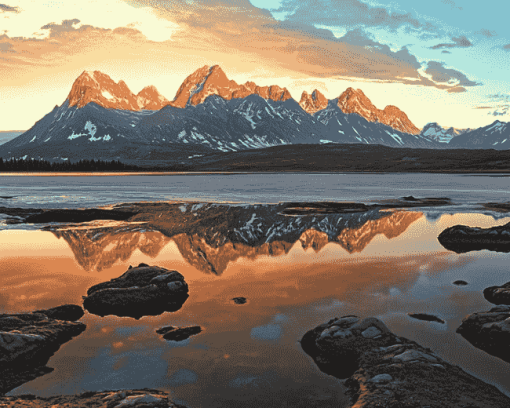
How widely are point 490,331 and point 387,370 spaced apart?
3.79 m

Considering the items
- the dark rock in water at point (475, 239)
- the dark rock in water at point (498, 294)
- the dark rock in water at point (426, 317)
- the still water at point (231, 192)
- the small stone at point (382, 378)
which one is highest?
the still water at point (231, 192)

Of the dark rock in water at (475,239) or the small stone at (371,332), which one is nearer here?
the small stone at (371,332)

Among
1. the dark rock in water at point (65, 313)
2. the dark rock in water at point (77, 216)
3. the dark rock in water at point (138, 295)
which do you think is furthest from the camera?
the dark rock in water at point (77, 216)

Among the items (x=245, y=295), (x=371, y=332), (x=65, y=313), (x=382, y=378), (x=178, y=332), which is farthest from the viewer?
(x=245, y=295)

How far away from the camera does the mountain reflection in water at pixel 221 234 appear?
21.9 m

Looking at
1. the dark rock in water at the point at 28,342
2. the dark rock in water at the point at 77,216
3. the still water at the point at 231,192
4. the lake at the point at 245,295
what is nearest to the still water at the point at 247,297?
the lake at the point at 245,295

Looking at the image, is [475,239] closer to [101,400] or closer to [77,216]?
[101,400]

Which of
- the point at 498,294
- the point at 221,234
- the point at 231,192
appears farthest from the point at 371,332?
the point at 231,192

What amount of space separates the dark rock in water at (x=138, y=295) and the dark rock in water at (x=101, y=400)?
4.69 metres

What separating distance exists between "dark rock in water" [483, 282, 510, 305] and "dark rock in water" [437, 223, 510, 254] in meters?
8.59

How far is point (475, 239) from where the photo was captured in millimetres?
25375

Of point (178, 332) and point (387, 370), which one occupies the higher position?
point (387, 370)

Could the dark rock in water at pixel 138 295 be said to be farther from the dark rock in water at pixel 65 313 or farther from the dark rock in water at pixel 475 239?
the dark rock in water at pixel 475 239

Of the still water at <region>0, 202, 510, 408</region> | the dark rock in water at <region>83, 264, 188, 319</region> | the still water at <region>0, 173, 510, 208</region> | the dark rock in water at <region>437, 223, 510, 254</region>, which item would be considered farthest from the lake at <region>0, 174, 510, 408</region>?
the still water at <region>0, 173, 510, 208</region>
